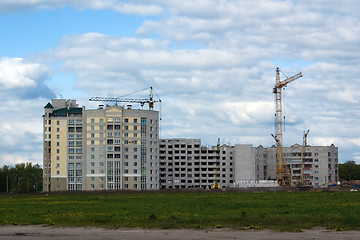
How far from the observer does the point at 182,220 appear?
168 feet

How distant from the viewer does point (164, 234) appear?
4334 cm

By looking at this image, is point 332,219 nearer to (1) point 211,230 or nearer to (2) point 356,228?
(2) point 356,228

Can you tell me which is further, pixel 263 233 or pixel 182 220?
pixel 182 220

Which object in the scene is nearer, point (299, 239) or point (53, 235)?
point (299, 239)

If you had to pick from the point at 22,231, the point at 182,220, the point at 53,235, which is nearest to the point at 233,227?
the point at 182,220

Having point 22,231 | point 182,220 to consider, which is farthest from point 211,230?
point 22,231

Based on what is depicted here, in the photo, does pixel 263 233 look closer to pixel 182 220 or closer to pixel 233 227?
pixel 233 227

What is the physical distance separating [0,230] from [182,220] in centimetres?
1525

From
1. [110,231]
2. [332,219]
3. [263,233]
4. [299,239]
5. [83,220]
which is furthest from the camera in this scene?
[83,220]

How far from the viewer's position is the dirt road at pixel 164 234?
135 ft

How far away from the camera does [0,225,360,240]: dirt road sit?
41094mm

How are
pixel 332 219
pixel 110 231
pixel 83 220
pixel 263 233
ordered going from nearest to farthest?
pixel 263 233
pixel 110 231
pixel 332 219
pixel 83 220

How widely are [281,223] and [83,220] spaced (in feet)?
59.1

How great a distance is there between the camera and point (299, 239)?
3966 cm
